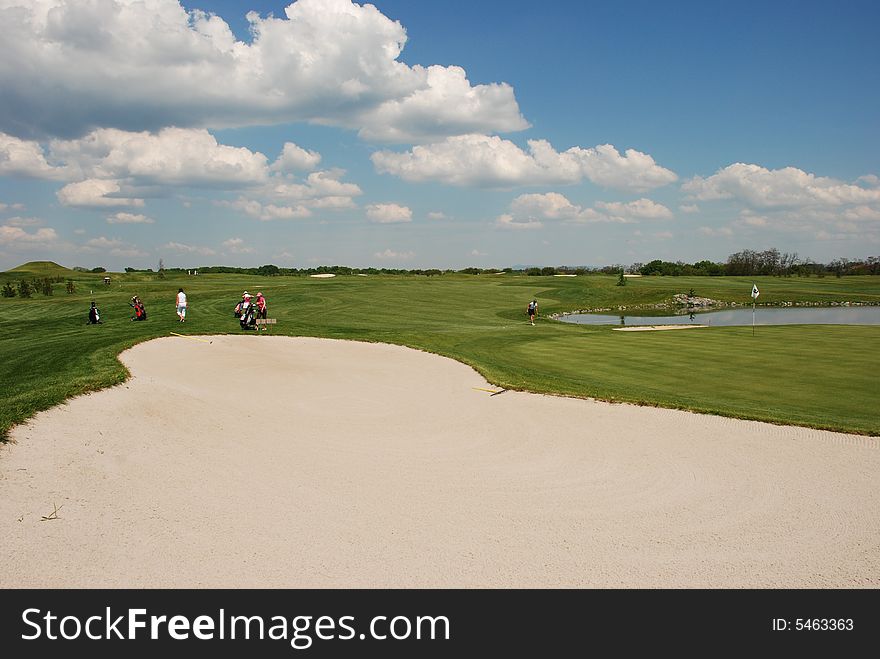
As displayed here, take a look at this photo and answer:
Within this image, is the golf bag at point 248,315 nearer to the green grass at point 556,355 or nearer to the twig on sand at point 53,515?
the green grass at point 556,355

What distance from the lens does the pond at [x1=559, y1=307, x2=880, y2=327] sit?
181ft

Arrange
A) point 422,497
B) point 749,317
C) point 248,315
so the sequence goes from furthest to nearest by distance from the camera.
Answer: point 749,317 → point 248,315 → point 422,497

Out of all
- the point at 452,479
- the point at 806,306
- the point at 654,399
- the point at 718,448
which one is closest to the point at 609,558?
the point at 452,479

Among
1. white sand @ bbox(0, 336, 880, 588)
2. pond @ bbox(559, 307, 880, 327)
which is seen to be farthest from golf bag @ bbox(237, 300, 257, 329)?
pond @ bbox(559, 307, 880, 327)

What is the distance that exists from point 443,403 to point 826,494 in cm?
879

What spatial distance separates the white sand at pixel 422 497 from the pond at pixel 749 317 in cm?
4329

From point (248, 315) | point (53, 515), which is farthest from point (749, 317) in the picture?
point (53, 515)

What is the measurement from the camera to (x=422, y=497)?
847cm

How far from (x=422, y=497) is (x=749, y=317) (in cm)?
6450

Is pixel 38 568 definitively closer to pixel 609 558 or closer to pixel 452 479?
pixel 452 479

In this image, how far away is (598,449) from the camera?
11.2 metres

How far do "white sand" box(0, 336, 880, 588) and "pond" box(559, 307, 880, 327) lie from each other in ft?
142

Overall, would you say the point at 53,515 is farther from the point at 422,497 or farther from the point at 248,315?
→ the point at 248,315

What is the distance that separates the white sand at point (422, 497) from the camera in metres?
6.34
